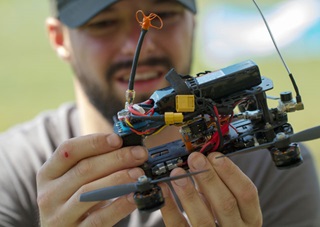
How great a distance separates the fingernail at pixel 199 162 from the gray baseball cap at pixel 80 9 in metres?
0.74

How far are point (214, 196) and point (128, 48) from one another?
0.67m

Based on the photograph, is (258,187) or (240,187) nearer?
(240,187)

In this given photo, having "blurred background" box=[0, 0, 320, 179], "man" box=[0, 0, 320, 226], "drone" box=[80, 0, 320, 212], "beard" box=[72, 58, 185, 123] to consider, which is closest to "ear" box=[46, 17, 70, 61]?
"man" box=[0, 0, 320, 226]

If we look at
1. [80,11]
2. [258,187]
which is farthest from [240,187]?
[80,11]

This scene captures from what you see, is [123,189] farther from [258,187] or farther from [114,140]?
[258,187]

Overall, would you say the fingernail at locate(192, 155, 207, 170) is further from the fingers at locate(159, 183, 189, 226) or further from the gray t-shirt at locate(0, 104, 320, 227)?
the gray t-shirt at locate(0, 104, 320, 227)

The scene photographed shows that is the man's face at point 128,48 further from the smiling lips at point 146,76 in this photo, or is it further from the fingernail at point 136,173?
the fingernail at point 136,173

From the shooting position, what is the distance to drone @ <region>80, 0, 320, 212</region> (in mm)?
1036

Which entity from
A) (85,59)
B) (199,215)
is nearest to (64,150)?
(199,215)

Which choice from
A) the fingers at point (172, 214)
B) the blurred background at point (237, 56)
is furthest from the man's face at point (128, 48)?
the blurred background at point (237, 56)

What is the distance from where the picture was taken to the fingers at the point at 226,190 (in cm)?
108

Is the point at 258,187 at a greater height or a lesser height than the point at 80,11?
lesser

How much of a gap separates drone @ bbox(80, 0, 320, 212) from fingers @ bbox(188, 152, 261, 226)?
38mm

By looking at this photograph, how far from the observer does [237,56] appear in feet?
13.3
